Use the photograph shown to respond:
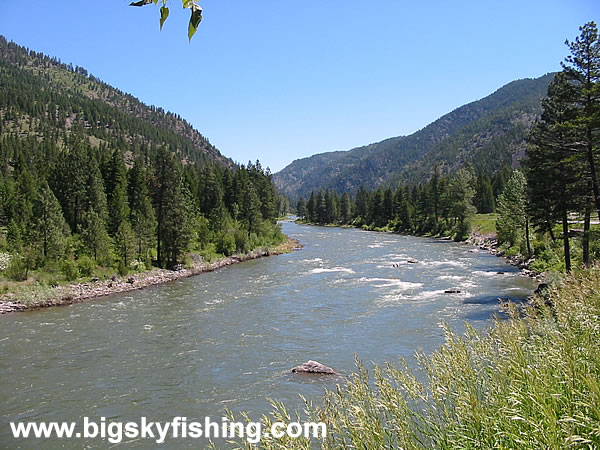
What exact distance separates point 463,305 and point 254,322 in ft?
42.0

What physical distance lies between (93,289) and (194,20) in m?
34.7

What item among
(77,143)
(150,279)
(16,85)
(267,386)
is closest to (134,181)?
(77,143)

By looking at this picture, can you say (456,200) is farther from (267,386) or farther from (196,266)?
(267,386)

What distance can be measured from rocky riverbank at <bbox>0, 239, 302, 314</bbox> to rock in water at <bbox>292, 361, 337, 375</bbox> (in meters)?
21.2

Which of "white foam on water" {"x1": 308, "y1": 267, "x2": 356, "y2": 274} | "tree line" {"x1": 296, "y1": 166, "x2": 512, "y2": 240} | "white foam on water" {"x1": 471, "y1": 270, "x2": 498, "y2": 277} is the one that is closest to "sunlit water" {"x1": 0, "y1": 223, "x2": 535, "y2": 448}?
"white foam on water" {"x1": 471, "y1": 270, "x2": 498, "y2": 277}

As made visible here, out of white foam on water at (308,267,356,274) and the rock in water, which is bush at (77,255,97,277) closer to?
white foam on water at (308,267,356,274)

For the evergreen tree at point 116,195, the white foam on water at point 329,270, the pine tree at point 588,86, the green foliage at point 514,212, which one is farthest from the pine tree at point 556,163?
the evergreen tree at point 116,195

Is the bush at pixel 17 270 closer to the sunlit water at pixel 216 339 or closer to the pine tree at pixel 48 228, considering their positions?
the pine tree at pixel 48 228

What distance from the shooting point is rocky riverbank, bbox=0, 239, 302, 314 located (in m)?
28.3

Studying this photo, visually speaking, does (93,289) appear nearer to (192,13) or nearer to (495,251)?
(192,13)

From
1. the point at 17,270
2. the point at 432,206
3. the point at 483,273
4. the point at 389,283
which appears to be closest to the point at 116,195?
the point at 17,270

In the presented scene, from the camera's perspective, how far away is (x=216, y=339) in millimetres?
20828

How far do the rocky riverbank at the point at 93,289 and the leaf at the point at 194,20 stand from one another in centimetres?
3139

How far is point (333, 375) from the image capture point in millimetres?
15648
